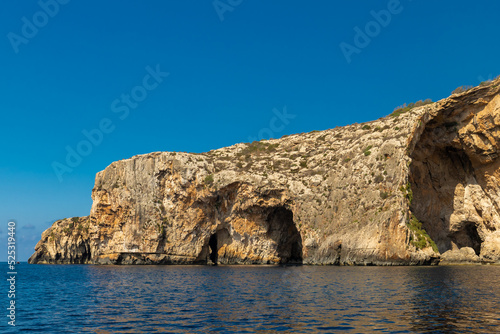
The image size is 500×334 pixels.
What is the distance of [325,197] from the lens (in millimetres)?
76500

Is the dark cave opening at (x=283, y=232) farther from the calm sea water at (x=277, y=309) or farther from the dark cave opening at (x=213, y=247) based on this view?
the calm sea water at (x=277, y=309)

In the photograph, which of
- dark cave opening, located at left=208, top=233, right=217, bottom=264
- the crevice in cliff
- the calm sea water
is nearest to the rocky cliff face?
the crevice in cliff

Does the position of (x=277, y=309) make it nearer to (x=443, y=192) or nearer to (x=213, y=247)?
(x=443, y=192)

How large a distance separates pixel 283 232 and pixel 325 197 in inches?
583

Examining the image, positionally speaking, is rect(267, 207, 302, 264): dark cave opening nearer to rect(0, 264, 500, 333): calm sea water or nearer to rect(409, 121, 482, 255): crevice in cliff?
rect(409, 121, 482, 255): crevice in cliff

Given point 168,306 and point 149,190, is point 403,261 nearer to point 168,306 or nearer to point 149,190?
point 168,306

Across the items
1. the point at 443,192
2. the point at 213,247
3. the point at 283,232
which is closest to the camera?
the point at 443,192

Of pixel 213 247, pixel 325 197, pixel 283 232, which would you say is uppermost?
pixel 325 197

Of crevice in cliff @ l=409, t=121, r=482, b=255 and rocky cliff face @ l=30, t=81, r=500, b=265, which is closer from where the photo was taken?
rocky cliff face @ l=30, t=81, r=500, b=265

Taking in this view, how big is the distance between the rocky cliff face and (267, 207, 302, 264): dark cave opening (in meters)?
0.20

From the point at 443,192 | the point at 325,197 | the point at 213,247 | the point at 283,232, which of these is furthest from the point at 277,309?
the point at 213,247

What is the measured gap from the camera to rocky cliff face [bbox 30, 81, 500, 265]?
65250mm

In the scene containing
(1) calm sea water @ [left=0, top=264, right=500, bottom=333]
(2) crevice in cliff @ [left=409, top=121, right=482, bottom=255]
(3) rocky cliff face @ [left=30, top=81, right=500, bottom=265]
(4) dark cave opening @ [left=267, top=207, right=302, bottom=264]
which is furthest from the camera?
(4) dark cave opening @ [left=267, top=207, right=302, bottom=264]

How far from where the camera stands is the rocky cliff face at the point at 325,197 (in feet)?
214
